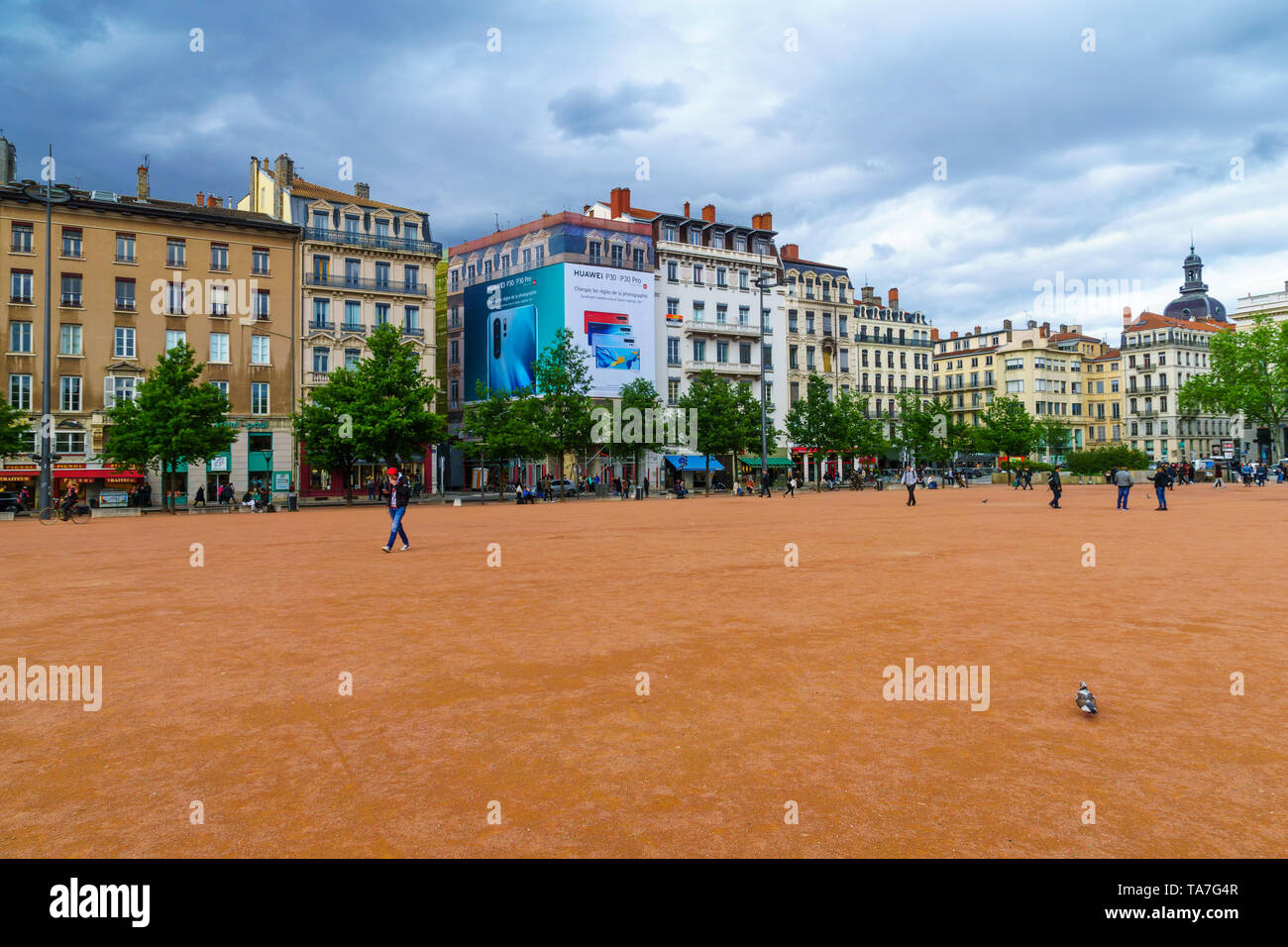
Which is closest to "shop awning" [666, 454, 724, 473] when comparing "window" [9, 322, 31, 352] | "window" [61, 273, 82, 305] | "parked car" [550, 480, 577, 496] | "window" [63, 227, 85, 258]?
"parked car" [550, 480, 577, 496]

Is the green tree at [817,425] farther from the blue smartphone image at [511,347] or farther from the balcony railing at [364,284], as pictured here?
the balcony railing at [364,284]

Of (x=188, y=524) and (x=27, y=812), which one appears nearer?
(x=27, y=812)

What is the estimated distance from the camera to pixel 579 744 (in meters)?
5.19

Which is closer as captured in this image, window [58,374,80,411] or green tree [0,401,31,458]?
green tree [0,401,31,458]

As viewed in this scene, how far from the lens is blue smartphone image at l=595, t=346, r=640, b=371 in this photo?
67312mm

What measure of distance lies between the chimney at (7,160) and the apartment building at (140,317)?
0.18 metres

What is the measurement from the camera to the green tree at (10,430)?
3972 cm

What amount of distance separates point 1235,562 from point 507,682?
12766 mm

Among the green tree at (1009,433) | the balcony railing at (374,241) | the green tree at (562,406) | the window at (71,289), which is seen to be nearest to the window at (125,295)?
the window at (71,289)

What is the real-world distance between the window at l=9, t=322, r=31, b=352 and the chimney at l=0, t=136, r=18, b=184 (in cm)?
847

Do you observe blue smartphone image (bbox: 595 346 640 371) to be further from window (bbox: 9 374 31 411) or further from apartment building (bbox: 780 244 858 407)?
window (bbox: 9 374 31 411)
